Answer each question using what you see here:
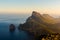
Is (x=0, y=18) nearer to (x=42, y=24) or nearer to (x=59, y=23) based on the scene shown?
(x=42, y=24)

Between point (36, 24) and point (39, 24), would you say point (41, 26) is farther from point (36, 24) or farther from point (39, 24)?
point (36, 24)

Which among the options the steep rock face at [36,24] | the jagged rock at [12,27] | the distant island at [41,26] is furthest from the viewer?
the jagged rock at [12,27]

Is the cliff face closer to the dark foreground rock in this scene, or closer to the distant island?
the distant island

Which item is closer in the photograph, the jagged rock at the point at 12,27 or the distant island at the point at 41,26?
the distant island at the point at 41,26

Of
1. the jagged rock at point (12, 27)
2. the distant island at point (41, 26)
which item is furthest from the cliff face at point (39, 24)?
the jagged rock at point (12, 27)

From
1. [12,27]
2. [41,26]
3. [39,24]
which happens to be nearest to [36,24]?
[39,24]

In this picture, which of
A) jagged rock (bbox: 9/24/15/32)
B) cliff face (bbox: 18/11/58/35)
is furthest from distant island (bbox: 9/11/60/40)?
jagged rock (bbox: 9/24/15/32)

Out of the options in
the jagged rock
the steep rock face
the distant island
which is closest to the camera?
the distant island

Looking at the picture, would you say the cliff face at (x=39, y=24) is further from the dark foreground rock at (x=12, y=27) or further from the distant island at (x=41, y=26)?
the dark foreground rock at (x=12, y=27)
